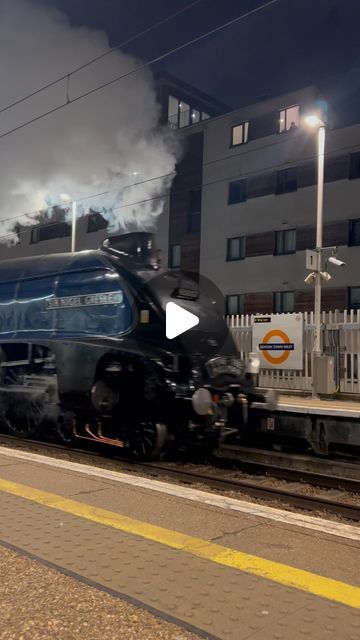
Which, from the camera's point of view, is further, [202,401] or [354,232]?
[354,232]

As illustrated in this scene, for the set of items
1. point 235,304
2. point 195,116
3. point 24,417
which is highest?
point 195,116

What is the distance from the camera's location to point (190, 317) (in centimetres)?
730

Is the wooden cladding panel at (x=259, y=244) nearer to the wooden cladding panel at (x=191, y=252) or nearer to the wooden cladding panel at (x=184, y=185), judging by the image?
the wooden cladding panel at (x=191, y=252)

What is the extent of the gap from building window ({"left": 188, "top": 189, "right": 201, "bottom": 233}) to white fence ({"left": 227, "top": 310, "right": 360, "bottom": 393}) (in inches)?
482

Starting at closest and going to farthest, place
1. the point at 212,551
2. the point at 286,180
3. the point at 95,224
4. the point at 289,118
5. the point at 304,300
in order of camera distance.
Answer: the point at 212,551
the point at 304,300
the point at 289,118
the point at 286,180
the point at 95,224

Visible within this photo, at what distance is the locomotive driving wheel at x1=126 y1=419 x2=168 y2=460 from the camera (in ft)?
22.4

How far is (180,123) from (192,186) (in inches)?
114

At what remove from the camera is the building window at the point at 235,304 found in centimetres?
2378

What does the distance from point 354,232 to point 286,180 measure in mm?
3487

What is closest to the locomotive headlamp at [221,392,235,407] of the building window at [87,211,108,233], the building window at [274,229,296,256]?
the building window at [274,229,296,256]

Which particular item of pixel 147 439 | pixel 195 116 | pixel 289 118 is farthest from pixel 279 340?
pixel 195 116

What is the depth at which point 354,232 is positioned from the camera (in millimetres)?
21328

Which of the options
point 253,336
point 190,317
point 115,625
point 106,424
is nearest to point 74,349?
point 106,424

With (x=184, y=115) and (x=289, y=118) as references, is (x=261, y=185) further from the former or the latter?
(x=184, y=115)
